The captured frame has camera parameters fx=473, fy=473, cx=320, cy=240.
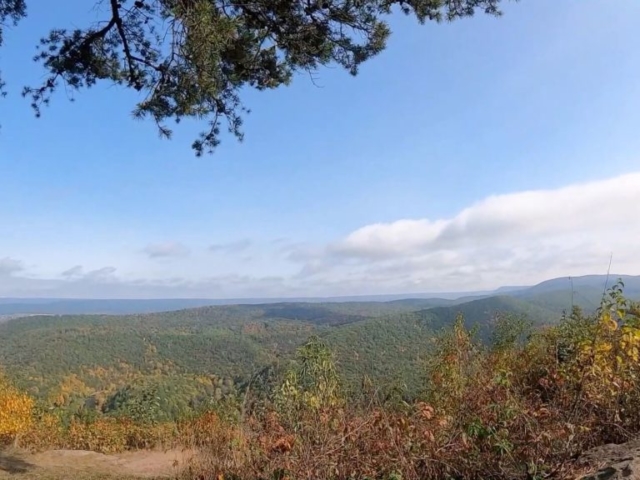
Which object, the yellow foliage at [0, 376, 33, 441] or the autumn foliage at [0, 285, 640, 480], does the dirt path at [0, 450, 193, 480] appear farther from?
the autumn foliage at [0, 285, 640, 480]

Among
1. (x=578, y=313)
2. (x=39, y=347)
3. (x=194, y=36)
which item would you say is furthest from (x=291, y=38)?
(x=39, y=347)

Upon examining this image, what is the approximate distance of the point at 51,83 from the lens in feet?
14.5

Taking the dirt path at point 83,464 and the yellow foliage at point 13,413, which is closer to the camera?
the dirt path at point 83,464

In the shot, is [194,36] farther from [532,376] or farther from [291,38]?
[532,376]

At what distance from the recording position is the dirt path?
6.38 meters

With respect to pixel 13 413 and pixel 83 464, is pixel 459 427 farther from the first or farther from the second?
pixel 13 413

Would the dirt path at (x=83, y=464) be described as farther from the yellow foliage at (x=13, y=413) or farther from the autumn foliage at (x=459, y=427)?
the autumn foliage at (x=459, y=427)

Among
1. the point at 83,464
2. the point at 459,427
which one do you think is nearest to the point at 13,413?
the point at 83,464

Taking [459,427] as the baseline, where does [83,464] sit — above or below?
below

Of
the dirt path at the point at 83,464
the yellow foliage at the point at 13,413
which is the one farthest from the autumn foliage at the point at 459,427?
the yellow foliage at the point at 13,413

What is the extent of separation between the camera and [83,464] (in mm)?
7352

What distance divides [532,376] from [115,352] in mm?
97743

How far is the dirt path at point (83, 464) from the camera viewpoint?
20.9 feet

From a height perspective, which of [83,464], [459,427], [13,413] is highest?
[459,427]
